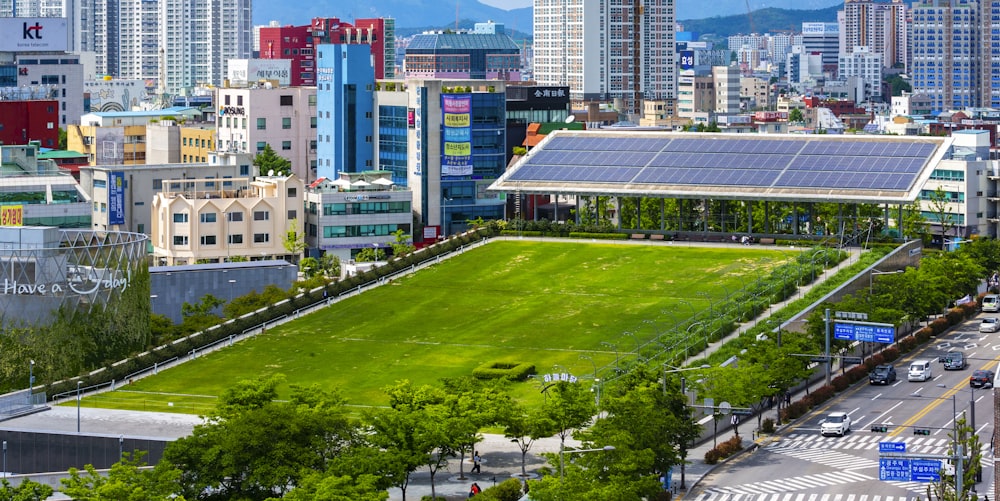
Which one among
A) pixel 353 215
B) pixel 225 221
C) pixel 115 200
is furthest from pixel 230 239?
pixel 115 200

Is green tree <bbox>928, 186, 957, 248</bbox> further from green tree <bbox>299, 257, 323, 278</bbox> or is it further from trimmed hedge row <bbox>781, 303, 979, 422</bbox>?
green tree <bbox>299, 257, 323, 278</bbox>

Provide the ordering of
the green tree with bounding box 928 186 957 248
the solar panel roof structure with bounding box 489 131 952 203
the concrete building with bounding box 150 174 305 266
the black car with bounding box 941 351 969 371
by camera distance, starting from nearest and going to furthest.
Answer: the black car with bounding box 941 351 969 371 < the solar panel roof structure with bounding box 489 131 952 203 < the concrete building with bounding box 150 174 305 266 < the green tree with bounding box 928 186 957 248

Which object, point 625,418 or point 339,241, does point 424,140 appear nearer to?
point 339,241

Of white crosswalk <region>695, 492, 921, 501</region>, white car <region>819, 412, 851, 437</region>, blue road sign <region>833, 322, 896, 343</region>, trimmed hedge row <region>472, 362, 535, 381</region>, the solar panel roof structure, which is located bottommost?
white crosswalk <region>695, 492, 921, 501</region>

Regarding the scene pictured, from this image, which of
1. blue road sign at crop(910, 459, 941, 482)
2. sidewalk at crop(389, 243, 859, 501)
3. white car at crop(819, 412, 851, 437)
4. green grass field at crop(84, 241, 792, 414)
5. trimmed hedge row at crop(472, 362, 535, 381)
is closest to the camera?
blue road sign at crop(910, 459, 941, 482)

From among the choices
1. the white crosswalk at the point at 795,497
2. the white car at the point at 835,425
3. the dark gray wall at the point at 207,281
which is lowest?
the white crosswalk at the point at 795,497

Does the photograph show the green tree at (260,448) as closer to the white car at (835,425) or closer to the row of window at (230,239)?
the white car at (835,425)

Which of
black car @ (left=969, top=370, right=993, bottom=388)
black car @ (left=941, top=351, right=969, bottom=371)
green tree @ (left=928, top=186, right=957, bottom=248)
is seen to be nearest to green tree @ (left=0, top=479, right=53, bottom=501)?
black car @ (left=969, top=370, right=993, bottom=388)

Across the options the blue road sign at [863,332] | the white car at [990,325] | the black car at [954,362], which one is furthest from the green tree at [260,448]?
the white car at [990,325]
